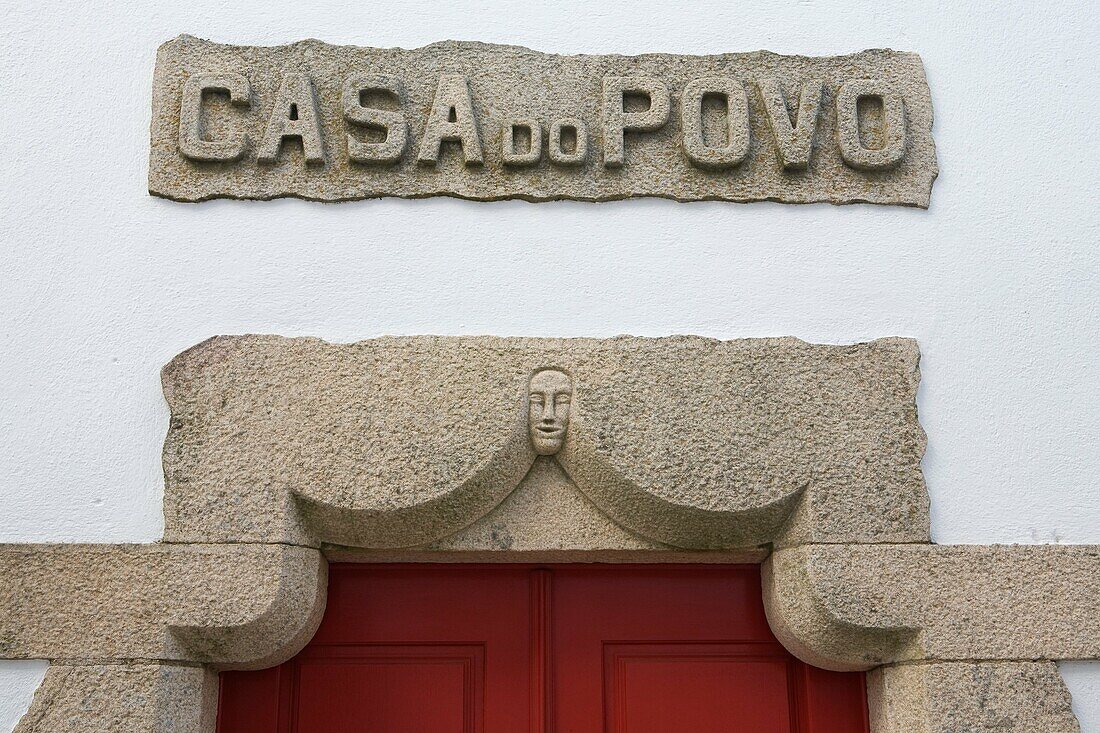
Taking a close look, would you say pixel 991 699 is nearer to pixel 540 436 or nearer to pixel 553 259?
pixel 540 436

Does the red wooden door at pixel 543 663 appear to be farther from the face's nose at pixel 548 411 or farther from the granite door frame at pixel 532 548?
the face's nose at pixel 548 411

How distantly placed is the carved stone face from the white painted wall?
139 millimetres

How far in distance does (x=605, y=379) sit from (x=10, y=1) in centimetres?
166

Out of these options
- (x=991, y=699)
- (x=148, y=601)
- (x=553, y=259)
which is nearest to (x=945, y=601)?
(x=991, y=699)

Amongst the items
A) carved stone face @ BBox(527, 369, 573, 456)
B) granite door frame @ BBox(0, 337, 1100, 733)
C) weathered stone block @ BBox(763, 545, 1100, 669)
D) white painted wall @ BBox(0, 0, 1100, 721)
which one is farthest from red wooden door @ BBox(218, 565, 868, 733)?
white painted wall @ BBox(0, 0, 1100, 721)

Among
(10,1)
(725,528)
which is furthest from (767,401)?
(10,1)

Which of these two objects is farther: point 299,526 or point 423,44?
point 423,44

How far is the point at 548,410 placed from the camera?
77.9 inches

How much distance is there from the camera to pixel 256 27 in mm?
2230

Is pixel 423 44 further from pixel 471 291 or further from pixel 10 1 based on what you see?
pixel 10 1

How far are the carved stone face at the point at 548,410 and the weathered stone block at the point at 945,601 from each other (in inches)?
21.2

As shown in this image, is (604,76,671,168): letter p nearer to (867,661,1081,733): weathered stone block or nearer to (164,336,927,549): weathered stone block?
(164,336,927,549): weathered stone block

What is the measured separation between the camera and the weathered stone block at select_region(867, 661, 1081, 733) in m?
1.86

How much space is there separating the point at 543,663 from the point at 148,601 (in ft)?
2.67
